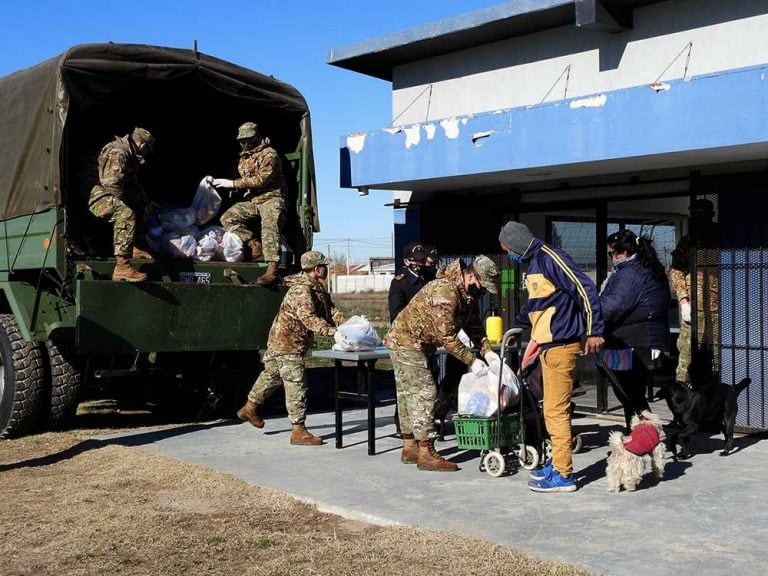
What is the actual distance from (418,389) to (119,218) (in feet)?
11.3

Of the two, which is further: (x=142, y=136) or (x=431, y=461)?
(x=142, y=136)

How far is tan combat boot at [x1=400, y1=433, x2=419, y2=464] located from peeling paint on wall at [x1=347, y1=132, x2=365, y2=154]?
14.8 feet

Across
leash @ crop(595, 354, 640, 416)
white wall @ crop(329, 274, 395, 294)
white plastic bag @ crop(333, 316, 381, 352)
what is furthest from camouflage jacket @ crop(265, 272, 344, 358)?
white wall @ crop(329, 274, 395, 294)

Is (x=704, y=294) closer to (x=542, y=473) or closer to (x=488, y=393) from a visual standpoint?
(x=488, y=393)

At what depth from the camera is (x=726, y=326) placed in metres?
8.92

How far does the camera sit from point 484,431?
6.88 m

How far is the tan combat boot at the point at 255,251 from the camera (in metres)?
10.2

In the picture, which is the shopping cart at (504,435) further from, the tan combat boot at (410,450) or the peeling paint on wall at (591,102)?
the peeling paint on wall at (591,102)

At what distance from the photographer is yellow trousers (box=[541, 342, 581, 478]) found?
6.38 metres

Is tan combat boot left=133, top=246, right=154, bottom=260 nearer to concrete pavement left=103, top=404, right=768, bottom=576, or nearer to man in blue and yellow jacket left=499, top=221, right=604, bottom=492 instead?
concrete pavement left=103, top=404, right=768, bottom=576

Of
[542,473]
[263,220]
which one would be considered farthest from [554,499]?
[263,220]

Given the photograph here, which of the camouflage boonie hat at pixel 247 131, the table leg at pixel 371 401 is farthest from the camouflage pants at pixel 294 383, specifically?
the camouflage boonie hat at pixel 247 131

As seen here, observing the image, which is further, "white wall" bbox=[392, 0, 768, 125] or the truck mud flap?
"white wall" bbox=[392, 0, 768, 125]

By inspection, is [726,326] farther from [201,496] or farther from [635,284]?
[201,496]
